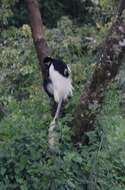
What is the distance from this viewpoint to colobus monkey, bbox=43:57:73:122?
4.49 m

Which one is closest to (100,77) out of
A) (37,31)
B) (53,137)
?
(53,137)

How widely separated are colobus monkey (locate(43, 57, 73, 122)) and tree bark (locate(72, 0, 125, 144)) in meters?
0.72

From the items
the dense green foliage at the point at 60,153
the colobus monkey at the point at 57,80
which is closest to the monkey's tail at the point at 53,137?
the dense green foliage at the point at 60,153

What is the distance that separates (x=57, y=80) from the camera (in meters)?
4.68

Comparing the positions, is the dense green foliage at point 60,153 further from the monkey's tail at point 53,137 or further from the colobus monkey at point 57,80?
the colobus monkey at point 57,80

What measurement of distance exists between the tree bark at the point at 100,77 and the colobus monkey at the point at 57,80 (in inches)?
28.5

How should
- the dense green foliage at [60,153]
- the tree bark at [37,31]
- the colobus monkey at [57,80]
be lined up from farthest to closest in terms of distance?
the colobus monkey at [57,80] → the tree bark at [37,31] → the dense green foliage at [60,153]

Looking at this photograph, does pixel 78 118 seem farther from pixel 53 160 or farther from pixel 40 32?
pixel 40 32

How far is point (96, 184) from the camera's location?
140 inches

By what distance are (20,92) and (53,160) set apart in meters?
2.51

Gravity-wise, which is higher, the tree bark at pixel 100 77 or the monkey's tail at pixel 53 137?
the tree bark at pixel 100 77

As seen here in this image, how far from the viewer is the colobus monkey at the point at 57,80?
177 inches

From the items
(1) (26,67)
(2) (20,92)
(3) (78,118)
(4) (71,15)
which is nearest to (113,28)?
(3) (78,118)

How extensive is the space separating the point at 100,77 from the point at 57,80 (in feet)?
→ 3.81
